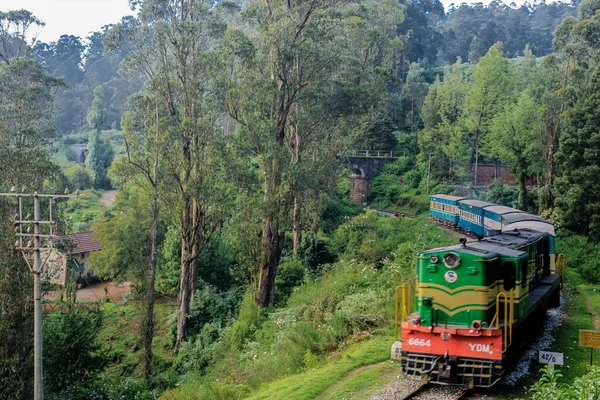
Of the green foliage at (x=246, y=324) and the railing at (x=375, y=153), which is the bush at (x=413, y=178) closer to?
the railing at (x=375, y=153)

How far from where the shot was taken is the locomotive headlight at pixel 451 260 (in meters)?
11.5

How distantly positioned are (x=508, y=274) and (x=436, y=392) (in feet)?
9.33

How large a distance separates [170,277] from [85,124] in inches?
2928

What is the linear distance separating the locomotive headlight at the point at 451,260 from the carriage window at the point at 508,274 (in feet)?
3.94

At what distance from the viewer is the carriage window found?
11.9 meters

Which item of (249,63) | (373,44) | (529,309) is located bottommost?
(529,309)

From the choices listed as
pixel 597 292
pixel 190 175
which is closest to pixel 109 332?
pixel 190 175

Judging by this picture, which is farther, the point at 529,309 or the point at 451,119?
the point at 451,119

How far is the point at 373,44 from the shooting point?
3459 cm

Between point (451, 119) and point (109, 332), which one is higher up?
point (451, 119)

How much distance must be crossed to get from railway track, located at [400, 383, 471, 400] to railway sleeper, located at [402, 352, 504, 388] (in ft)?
0.58

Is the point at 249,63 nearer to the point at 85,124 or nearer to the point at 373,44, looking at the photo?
the point at 373,44

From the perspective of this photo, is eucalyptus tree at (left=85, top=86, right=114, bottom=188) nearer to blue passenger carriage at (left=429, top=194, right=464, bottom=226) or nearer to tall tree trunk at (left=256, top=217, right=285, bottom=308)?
blue passenger carriage at (left=429, top=194, right=464, bottom=226)

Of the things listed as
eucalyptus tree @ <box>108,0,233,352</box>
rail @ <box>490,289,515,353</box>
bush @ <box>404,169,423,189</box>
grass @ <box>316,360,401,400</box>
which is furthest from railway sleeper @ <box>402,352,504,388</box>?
bush @ <box>404,169,423,189</box>
